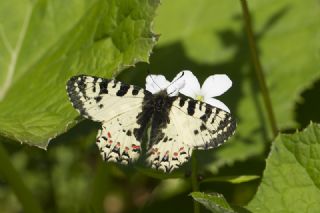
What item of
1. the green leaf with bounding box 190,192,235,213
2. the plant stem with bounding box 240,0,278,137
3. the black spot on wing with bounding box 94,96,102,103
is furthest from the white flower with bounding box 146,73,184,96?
the green leaf with bounding box 190,192,235,213

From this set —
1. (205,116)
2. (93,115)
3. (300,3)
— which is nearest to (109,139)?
→ (93,115)

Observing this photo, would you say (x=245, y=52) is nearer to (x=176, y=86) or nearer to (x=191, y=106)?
(x=176, y=86)

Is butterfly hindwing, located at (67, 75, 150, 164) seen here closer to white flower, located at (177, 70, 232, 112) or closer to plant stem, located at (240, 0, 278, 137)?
white flower, located at (177, 70, 232, 112)

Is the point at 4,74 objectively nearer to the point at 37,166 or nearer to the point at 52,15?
the point at 52,15

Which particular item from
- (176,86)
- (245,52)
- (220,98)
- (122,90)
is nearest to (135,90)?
(122,90)

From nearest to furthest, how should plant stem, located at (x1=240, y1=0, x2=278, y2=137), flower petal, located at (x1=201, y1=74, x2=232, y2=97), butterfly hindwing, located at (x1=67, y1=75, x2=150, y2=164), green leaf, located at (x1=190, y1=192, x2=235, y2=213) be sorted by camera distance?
1. green leaf, located at (x1=190, y1=192, x2=235, y2=213)
2. butterfly hindwing, located at (x1=67, y1=75, x2=150, y2=164)
3. flower petal, located at (x1=201, y1=74, x2=232, y2=97)
4. plant stem, located at (x1=240, y1=0, x2=278, y2=137)

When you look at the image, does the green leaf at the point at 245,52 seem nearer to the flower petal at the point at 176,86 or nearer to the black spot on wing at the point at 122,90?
the flower petal at the point at 176,86
